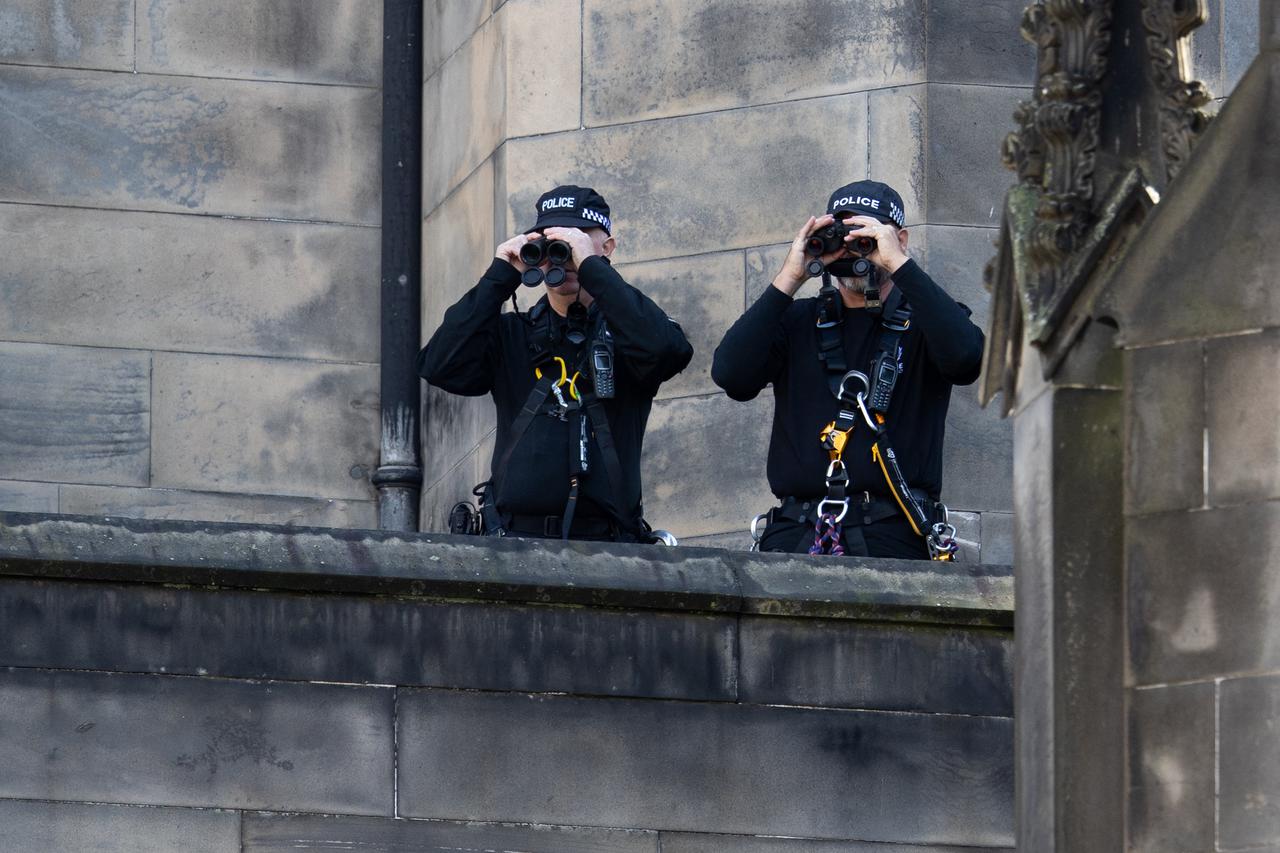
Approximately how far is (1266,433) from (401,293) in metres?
7.66

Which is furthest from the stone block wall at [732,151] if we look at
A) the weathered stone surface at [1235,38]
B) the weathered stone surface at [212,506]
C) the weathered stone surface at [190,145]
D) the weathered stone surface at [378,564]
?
the weathered stone surface at [378,564]

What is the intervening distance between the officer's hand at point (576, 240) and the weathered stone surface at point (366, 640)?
1470mm

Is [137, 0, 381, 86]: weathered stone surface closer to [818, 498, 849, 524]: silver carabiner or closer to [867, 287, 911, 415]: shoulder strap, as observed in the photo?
[867, 287, 911, 415]: shoulder strap

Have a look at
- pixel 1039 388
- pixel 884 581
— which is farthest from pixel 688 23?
pixel 1039 388

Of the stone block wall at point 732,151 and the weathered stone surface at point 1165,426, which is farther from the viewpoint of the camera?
the stone block wall at point 732,151

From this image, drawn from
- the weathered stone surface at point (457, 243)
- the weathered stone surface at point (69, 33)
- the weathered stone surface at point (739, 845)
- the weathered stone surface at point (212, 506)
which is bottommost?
the weathered stone surface at point (739, 845)

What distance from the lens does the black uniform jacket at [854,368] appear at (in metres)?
10.0

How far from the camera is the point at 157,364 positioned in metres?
13.6

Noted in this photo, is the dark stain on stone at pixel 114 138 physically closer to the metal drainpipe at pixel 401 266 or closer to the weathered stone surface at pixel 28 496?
the metal drainpipe at pixel 401 266

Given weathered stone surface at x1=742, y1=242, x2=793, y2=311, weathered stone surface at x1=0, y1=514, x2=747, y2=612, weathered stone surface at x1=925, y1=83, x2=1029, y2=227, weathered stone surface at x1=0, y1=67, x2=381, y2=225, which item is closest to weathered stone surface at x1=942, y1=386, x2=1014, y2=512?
weathered stone surface at x1=925, y1=83, x2=1029, y2=227

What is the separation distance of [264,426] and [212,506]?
0.40 metres

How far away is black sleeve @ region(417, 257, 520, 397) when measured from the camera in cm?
1045

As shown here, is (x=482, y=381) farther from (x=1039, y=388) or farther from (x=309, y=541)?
(x=1039, y=388)

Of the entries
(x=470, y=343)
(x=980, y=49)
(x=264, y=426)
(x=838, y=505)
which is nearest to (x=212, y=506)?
(x=264, y=426)
